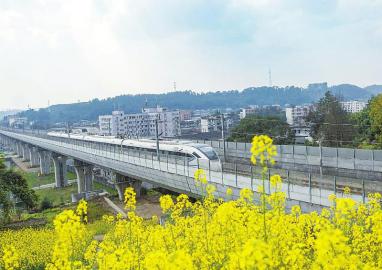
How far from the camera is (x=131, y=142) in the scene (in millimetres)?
41312

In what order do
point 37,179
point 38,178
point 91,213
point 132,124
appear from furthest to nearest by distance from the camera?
1. point 132,124
2. point 38,178
3. point 37,179
4. point 91,213

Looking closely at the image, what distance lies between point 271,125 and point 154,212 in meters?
30.7

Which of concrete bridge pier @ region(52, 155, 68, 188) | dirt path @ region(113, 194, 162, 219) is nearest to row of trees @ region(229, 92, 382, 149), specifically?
dirt path @ region(113, 194, 162, 219)

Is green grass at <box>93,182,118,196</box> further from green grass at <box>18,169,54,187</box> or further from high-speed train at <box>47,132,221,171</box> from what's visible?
green grass at <box>18,169,54,187</box>

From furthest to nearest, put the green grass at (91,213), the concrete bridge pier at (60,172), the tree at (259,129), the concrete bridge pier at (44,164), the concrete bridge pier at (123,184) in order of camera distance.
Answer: the concrete bridge pier at (44,164)
the concrete bridge pier at (60,172)
the tree at (259,129)
the concrete bridge pier at (123,184)
the green grass at (91,213)

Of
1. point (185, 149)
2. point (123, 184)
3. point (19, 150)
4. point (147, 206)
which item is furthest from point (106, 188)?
point (19, 150)

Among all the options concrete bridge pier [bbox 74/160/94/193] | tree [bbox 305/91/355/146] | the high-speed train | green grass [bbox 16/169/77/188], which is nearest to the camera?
the high-speed train

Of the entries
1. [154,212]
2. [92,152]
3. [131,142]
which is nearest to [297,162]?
[154,212]

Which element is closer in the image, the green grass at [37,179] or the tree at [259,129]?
the tree at [259,129]

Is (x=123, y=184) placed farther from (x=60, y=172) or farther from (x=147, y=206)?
(x=60, y=172)

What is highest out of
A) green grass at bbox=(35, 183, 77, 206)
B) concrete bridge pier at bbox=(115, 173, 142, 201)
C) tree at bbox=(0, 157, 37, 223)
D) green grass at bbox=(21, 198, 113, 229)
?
tree at bbox=(0, 157, 37, 223)

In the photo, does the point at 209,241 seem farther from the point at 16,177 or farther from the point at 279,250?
the point at 16,177

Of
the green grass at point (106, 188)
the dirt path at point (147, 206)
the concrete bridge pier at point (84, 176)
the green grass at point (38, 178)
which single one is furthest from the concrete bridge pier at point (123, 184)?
the green grass at point (38, 178)

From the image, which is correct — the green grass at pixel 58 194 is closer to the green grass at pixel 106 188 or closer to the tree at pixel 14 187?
the green grass at pixel 106 188
